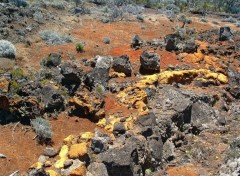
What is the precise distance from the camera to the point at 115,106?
43.5ft

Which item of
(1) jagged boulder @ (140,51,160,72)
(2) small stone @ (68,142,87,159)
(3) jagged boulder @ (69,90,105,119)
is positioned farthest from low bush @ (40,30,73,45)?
(2) small stone @ (68,142,87,159)

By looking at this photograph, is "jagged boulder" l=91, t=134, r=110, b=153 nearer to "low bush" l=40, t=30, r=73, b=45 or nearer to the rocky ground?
the rocky ground

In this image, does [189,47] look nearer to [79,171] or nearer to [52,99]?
[52,99]

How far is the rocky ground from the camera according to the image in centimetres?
1034

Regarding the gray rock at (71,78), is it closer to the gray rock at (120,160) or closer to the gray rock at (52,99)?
the gray rock at (52,99)

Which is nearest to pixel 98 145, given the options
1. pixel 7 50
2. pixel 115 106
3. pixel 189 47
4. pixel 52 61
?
pixel 115 106

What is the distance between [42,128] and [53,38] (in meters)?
9.80

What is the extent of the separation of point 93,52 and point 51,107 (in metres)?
7.01

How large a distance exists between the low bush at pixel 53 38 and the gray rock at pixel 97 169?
1079 cm

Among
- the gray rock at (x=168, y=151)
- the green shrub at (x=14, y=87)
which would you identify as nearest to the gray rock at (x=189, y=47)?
the gray rock at (x=168, y=151)

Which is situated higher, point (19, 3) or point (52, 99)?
point (19, 3)

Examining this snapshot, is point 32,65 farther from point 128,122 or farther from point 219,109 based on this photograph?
point 219,109

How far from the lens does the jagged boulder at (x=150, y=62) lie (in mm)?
16133

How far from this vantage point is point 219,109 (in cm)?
1598
